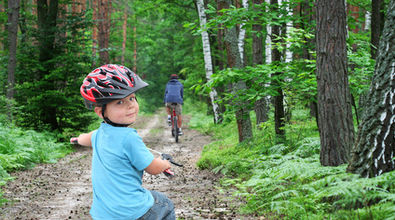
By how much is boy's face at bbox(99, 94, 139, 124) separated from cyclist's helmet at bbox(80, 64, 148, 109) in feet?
0.23

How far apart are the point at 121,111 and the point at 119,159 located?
0.41 metres

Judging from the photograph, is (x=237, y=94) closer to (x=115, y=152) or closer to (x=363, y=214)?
(x=363, y=214)

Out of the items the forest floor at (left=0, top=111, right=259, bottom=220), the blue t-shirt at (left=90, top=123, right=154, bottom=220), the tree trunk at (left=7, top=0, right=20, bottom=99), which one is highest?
the tree trunk at (left=7, top=0, right=20, bottom=99)

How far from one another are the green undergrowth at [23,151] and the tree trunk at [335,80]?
21.7 ft

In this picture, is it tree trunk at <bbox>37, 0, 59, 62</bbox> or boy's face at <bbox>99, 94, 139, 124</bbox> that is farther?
tree trunk at <bbox>37, 0, 59, 62</bbox>

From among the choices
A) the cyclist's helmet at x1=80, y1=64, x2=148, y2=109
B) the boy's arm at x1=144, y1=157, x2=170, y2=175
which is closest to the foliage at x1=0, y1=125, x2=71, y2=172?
the cyclist's helmet at x1=80, y1=64, x2=148, y2=109

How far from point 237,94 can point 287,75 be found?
3.80ft

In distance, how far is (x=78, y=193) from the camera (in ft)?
23.2

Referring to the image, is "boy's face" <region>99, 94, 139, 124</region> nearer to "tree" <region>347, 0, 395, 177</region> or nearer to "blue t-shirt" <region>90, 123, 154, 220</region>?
"blue t-shirt" <region>90, 123, 154, 220</region>

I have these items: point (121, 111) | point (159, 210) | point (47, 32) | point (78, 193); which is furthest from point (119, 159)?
point (47, 32)

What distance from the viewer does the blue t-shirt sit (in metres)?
2.59

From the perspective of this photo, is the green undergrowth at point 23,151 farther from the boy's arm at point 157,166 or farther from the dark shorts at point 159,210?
the boy's arm at point 157,166

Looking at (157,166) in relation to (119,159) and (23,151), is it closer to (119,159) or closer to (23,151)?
(119,159)

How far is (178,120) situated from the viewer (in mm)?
14945
